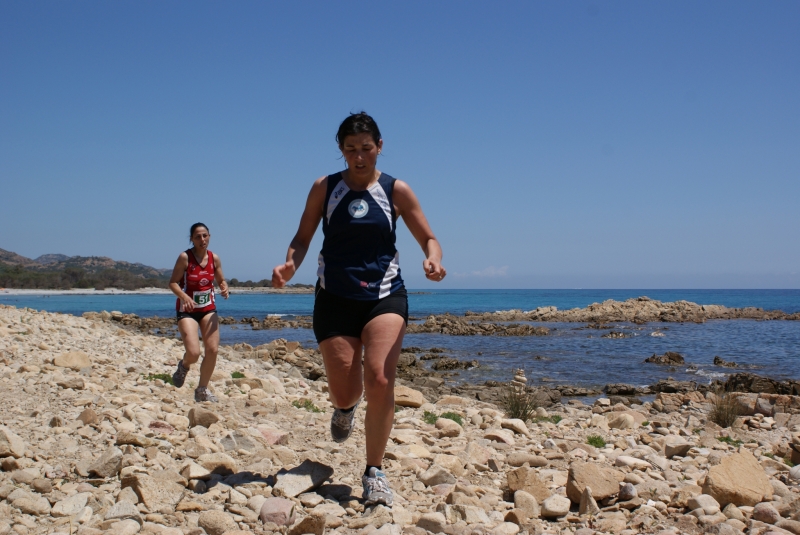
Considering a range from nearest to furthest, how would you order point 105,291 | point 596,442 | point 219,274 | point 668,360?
1. point 596,442
2. point 219,274
3. point 668,360
4. point 105,291

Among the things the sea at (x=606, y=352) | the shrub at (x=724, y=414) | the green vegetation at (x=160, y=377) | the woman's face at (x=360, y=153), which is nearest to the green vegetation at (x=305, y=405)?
the green vegetation at (x=160, y=377)

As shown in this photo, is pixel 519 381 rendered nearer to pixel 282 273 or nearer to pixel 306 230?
pixel 306 230

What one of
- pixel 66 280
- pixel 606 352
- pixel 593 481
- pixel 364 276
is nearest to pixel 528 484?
pixel 593 481

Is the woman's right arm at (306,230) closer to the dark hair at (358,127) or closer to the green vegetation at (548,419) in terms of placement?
the dark hair at (358,127)

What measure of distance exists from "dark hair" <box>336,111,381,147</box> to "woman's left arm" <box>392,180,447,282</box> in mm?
336

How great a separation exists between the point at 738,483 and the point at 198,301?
5.28m

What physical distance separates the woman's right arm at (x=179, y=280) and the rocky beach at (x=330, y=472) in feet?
3.31

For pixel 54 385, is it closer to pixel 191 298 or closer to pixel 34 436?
pixel 191 298

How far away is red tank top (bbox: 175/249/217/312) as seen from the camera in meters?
6.90

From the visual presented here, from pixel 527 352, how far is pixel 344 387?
17.2 metres

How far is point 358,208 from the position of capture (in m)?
3.78

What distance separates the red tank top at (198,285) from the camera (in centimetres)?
690

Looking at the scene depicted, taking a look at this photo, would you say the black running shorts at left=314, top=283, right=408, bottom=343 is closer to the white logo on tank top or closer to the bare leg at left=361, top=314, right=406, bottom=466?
the bare leg at left=361, top=314, right=406, bottom=466

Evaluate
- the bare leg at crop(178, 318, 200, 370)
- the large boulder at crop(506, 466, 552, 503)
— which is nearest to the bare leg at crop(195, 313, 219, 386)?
the bare leg at crop(178, 318, 200, 370)
